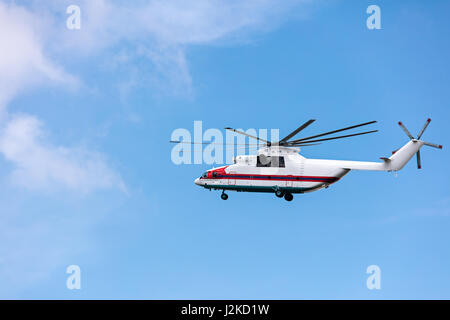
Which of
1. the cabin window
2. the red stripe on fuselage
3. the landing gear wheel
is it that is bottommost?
the landing gear wheel

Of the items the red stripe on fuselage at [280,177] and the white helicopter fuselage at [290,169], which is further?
the red stripe on fuselage at [280,177]

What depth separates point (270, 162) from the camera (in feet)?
184

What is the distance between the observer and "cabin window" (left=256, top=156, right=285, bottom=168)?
55.6 meters

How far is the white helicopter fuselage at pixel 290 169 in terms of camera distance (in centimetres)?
5441

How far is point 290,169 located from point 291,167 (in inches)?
9.3

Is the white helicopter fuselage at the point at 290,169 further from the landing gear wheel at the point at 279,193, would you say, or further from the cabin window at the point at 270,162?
the landing gear wheel at the point at 279,193

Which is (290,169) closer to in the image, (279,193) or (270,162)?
(270,162)

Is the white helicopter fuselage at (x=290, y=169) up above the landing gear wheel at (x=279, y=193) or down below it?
above

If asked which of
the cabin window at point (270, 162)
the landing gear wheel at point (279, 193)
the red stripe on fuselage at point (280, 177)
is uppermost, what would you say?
the cabin window at point (270, 162)

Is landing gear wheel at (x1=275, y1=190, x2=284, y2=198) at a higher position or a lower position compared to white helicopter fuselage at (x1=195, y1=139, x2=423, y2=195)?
lower

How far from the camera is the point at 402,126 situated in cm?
5491

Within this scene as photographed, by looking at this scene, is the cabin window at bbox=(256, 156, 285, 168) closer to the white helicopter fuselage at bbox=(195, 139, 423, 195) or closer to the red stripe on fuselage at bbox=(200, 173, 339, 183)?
the white helicopter fuselage at bbox=(195, 139, 423, 195)
